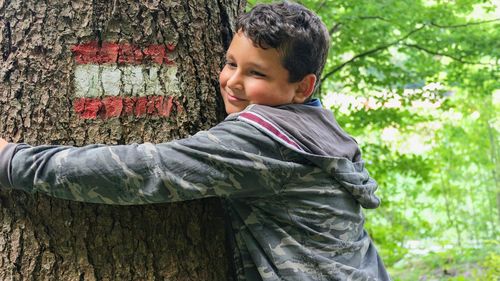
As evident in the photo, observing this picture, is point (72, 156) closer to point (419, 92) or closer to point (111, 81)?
point (111, 81)

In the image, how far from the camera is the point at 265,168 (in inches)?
63.4

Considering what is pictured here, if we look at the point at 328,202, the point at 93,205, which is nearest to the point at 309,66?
the point at 328,202

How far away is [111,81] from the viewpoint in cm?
179

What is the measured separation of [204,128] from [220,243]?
0.39 m

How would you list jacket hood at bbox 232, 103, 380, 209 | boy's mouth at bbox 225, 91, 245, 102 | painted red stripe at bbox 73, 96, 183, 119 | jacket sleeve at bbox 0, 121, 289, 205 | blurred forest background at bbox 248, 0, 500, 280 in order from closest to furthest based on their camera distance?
jacket sleeve at bbox 0, 121, 289, 205, jacket hood at bbox 232, 103, 380, 209, painted red stripe at bbox 73, 96, 183, 119, boy's mouth at bbox 225, 91, 245, 102, blurred forest background at bbox 248, 0, 500, 280

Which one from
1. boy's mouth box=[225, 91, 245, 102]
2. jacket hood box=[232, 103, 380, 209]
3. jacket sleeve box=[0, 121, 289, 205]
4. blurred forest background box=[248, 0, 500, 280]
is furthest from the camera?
blurred forest background box=[248, 0, 500, 280]

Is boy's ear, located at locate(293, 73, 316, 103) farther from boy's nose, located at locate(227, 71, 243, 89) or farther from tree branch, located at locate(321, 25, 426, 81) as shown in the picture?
tree branch, located at locate(321, 25, 426, 81)

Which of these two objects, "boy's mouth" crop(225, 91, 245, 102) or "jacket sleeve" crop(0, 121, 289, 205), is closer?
"jacket sleeve" crop(0, 121, 289, 205)

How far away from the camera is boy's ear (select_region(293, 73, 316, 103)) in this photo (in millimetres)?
1917

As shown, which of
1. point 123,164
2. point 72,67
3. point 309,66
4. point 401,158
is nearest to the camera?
point 123,164

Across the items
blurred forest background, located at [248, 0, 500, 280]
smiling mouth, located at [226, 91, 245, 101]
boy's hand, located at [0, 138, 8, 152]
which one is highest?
smiling mouth, located at [226, 91, 245, 101]

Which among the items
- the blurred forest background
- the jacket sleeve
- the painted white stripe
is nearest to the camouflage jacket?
the jacket sleeve

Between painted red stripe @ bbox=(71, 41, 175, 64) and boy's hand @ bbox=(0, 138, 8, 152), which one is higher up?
painted red stripe @ bbox=(71, 41, 175, 64)

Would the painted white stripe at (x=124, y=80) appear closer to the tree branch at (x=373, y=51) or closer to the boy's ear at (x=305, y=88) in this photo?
the boy's ear at (x=305, y=88)
